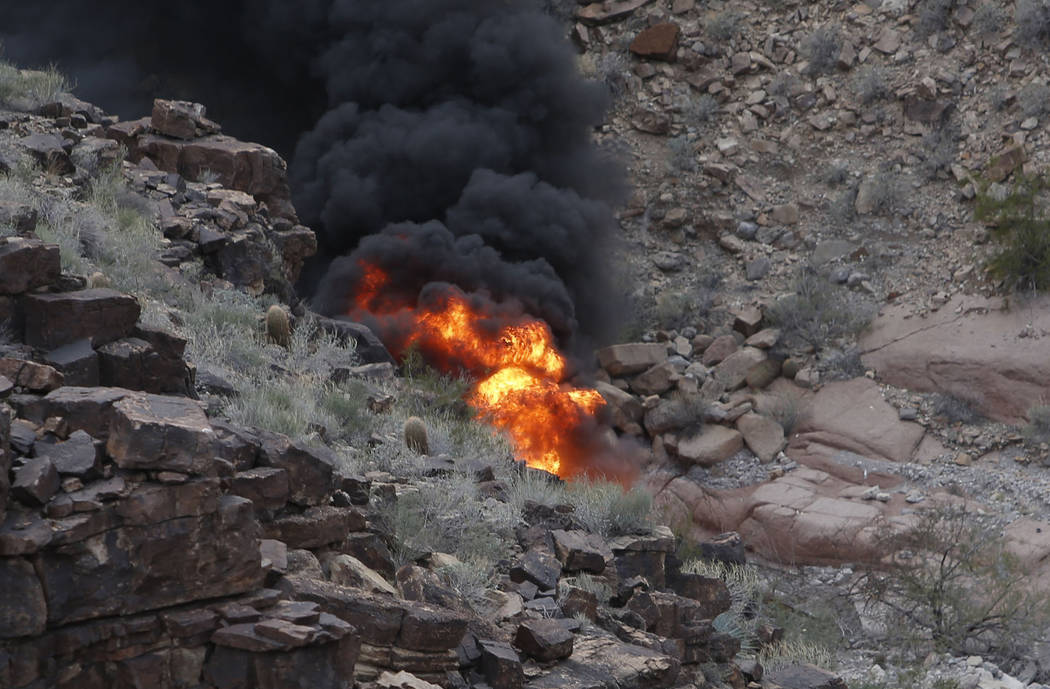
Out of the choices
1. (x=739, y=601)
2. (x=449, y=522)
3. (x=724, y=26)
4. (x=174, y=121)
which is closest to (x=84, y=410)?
(x=449, y=522)

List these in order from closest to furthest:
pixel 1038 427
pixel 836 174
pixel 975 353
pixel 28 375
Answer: pixel 28 375
pixel 1038 427
pixel 975 353
pixel 836 174

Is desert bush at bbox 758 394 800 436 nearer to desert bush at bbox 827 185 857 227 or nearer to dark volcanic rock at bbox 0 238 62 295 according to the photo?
desert bush at bbox 827 185 857 227

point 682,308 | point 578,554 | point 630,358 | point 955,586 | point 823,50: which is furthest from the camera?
point 823,50

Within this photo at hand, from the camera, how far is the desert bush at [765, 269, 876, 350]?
1989 cm

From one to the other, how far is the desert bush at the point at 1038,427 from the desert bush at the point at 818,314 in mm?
3255

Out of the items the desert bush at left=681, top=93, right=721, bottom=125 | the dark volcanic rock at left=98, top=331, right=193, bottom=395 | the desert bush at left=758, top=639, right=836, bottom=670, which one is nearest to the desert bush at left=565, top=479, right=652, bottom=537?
the desert bush at left=758, top=639, right=836, bottom=670

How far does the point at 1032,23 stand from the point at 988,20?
88cm

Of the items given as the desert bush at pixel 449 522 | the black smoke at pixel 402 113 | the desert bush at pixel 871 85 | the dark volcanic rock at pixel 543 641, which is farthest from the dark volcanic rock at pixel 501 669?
the desert bush at pixel 871 85

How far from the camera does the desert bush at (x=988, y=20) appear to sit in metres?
21.5

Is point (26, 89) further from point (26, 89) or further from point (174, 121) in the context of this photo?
point (174, 121)

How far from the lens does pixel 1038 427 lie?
57.0 feet

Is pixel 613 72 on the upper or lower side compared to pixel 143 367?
upper

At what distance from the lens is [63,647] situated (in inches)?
212

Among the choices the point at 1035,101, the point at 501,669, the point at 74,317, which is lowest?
the point at 501,669
